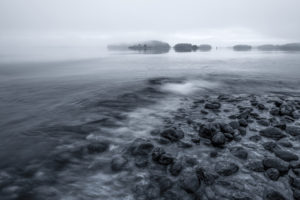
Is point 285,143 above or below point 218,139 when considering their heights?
below

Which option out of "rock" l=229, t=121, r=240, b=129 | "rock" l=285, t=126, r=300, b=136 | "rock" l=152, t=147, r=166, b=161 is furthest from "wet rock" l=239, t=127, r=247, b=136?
"rock" l=152, t=147, r=166, b=161

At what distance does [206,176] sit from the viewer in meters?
4.30

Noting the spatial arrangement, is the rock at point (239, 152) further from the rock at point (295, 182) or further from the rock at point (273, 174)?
the rock at point (295, 182)

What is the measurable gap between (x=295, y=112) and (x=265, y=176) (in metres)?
6.21

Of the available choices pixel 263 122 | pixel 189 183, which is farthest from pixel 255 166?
pixel 263 122

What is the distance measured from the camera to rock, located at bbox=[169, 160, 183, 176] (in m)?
4.44

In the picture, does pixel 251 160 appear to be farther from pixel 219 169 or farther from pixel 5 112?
pixel 5 112

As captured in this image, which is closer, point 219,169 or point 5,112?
point 219,169

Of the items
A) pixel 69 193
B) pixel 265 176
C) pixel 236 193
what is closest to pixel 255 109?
pixel 265 176

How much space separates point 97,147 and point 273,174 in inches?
206

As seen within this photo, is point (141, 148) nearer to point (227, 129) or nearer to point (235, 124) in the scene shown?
point (227, 129)

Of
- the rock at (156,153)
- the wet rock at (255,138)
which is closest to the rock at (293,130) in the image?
the wet rock at (255,138)

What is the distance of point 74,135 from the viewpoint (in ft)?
21.6

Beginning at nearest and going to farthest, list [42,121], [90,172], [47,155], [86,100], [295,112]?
[90,172] < [47,155] < [42,121] < [295,112] < [86,100]
